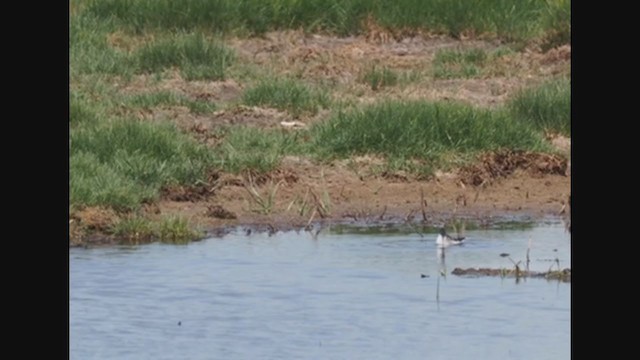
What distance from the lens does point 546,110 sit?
1361 centimetres

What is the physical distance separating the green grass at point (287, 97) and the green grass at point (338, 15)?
2297mm

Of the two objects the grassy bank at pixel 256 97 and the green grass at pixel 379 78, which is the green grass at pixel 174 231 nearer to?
the grassy bank at pixel 256 97

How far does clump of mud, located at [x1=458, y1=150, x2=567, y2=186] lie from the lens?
12.5 m

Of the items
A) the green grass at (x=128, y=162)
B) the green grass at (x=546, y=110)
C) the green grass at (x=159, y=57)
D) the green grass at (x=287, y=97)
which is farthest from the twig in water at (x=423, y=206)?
the green grass at (x=159, y=57)

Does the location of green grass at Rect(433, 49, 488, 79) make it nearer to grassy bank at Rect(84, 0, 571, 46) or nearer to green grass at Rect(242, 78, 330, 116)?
grassy bank at Rect(84, 0, 571, 46)

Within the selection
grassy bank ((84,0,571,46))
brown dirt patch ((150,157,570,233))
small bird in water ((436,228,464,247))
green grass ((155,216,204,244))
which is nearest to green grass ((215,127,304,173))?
brown dirt patch ((150,157,570,233))

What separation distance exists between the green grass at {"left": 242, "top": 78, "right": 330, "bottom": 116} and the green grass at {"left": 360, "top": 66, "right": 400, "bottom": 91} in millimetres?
698

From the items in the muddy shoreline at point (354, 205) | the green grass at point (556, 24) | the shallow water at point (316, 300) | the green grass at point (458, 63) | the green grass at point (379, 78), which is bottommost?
the shallow water at point (316, 300)

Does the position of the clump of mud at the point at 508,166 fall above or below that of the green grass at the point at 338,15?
below

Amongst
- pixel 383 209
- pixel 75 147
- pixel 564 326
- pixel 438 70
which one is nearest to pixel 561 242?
pixel 383 209

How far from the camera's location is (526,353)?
8109 mm

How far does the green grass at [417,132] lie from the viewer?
12.6m

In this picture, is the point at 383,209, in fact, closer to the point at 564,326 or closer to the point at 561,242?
the point at 561,242
